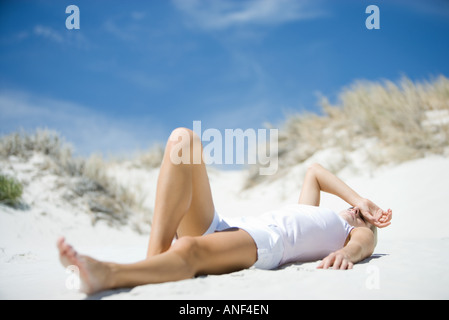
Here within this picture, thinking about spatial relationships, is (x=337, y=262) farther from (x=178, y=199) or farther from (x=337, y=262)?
(x=178, y=199)

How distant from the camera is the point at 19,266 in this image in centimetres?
324

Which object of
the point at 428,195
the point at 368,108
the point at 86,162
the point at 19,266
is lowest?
the point at 19,266

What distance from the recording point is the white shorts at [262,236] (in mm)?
2143

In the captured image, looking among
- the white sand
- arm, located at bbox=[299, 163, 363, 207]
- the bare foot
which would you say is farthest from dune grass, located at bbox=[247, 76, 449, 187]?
the bare foot

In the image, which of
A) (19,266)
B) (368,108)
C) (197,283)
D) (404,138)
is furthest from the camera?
(368,108)

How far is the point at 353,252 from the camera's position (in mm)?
2318

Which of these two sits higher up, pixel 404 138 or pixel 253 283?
pixel 404 138

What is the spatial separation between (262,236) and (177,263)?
58 centimetres

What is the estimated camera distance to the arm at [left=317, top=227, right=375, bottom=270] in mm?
2158

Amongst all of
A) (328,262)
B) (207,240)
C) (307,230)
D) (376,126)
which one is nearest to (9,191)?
(207,240)

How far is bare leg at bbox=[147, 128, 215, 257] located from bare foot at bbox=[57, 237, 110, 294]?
0.36 meters
